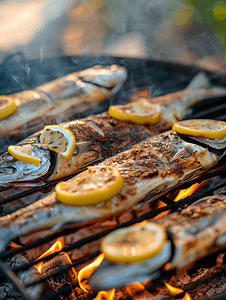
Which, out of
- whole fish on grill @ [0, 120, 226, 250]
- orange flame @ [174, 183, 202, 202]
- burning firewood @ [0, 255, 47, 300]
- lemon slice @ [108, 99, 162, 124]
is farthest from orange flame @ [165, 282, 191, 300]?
lemon slice @ [108, 99, 162, 124]

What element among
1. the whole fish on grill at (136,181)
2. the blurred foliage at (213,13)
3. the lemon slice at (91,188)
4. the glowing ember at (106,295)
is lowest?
the glowing ember at (106,295)

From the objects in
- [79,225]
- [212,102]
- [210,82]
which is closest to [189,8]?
[210,82]

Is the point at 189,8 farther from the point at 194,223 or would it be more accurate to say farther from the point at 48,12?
the point at 194,223

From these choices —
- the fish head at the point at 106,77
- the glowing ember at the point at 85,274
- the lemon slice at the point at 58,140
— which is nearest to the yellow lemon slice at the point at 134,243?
the glowing ember at the point at 85,274

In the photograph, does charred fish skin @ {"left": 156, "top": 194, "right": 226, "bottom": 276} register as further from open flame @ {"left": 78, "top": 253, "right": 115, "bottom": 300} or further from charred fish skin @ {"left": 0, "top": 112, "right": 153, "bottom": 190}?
charred fish skin @ {"left": 0, "top": 112, "right": 153, "bottom": 190}

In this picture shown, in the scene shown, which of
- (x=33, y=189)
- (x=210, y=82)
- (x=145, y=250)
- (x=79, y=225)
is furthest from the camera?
(x=210, y=82)

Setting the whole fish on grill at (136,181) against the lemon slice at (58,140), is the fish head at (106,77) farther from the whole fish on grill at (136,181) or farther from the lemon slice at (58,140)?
the whole fish on grill at (136,181)

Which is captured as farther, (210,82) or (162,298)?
(210,82)
